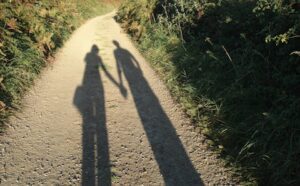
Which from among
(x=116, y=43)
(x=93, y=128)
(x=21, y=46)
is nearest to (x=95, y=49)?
(x=116, y=43)

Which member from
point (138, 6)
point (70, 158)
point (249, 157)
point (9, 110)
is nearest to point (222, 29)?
point (249, 157)

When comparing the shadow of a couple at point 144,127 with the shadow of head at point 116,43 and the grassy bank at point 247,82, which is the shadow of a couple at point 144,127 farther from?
the shadow of head at point 116,43

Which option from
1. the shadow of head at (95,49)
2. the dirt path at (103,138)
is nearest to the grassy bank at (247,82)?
the dirt path at (103,138)

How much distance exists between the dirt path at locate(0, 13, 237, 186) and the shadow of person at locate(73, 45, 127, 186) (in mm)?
13

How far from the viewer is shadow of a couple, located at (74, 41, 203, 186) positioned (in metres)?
4.39

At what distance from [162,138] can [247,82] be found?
1961 millimetres

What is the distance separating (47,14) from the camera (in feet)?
36.8

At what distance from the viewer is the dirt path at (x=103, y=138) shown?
438 centimetres

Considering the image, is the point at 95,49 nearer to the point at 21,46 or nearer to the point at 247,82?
the point at 21,46

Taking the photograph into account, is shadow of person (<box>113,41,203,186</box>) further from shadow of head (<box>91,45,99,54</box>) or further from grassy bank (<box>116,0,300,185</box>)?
shadow of head (<box>91,45,99,54</box>)

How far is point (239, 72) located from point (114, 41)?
823cm

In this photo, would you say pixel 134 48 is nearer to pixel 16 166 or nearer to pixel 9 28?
pixel 9 28

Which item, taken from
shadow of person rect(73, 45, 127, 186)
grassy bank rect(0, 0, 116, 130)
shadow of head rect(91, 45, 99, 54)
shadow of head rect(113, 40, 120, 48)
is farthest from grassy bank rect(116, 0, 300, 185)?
shadow of head rect(113, 40, 120, 48)

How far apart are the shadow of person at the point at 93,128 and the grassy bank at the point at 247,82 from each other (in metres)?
1.79
